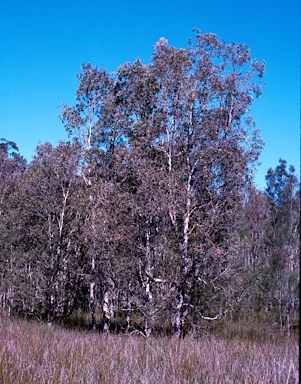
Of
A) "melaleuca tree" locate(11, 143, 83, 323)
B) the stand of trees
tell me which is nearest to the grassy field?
the stand of trees

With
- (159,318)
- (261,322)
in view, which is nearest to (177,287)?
(159,318)

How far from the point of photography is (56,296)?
66.8ft

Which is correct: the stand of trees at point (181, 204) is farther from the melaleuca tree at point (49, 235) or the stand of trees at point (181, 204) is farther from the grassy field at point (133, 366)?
the grassy field at point (133, 366)

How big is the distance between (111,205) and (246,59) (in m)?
7.20

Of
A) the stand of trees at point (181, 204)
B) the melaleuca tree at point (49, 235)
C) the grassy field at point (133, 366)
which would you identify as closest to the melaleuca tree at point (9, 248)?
the melaleuca tree at point (49, 235)

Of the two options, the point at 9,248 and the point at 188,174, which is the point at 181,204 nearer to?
the point at 188,174

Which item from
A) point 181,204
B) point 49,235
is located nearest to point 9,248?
point 49,235

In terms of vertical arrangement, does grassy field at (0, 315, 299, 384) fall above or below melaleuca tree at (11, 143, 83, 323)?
below

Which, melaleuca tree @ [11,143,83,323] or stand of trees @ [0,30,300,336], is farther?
melaleuca tree @ [11,143,83,323]

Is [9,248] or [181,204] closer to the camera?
[181,204]

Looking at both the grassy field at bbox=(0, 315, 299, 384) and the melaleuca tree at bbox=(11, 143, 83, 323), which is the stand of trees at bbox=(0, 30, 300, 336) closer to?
the melaleuca tree at bbox=(11, 143, 83, 323)

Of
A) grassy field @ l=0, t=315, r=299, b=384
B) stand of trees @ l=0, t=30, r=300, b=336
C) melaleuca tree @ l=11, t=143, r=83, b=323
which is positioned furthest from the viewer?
melaleuca tree @ l=11, t=143, r=83, b=323

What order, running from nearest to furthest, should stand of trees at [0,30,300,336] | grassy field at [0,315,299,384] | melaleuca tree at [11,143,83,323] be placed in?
grassy field at [0,315,299,384]
stand of trees at [0,30,300,336]
melaleuca tree at [11,143,83,323]

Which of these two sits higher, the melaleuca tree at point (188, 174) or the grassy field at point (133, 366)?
the melaleuca tree at point (188, 174)
